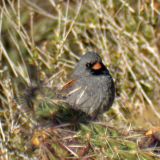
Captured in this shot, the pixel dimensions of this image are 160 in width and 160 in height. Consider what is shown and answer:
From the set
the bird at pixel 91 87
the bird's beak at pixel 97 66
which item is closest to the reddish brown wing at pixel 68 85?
the bird at pixel 91 87

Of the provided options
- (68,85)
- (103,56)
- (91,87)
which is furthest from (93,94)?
(103,56)

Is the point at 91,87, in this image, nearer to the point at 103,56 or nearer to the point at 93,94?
the point at 93,94

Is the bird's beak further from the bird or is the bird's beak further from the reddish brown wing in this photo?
the reddish brown wing

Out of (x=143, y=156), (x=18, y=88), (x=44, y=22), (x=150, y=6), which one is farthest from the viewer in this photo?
(x=44, y=22)

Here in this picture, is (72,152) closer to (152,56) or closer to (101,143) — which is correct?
(101,143)

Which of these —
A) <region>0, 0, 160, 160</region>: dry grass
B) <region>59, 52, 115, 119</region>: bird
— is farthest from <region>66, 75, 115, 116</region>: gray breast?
<region>0, 0, 160, 160</region>: dry grass

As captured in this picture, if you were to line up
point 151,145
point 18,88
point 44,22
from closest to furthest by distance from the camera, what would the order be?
point 151,145
point 18,88
point 44,22

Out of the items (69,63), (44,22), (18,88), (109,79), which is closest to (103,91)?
(109,79)

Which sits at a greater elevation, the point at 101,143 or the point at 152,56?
the point at 101,143

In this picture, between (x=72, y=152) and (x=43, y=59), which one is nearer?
(x=72, y=152)
